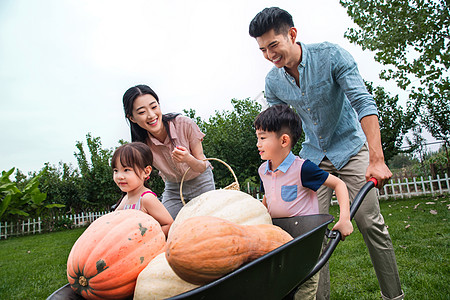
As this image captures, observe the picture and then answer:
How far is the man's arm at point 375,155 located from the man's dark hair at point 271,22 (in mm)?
780

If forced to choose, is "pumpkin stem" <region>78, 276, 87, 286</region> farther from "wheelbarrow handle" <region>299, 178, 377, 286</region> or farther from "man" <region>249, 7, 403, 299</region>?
"man" <region>249, 7, 403, 299</region>

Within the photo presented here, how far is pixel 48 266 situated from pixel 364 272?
500 centimetres

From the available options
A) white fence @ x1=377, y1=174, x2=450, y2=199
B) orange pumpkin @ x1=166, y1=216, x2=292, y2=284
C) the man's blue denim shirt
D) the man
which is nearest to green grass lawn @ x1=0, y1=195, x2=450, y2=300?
the man

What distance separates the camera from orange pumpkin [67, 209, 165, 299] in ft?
3.34

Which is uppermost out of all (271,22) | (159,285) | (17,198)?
(271,22)

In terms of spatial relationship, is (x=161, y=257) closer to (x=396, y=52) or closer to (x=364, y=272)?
(x=364, y=272)

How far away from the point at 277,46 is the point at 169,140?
43.3 inches

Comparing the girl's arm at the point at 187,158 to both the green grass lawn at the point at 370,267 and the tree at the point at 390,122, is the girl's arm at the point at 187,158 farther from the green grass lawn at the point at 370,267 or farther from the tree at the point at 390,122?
the tree at the point at 390,122

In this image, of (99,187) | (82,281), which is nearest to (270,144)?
(82,281)

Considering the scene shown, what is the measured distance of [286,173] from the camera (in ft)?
5.92

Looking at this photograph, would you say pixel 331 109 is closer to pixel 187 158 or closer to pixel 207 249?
pixel 187 158

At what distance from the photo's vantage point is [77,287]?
1041 millimetres

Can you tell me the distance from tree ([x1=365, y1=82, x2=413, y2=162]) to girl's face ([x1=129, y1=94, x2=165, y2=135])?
10183 millimetres

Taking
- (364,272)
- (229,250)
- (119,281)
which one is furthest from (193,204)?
(364,272)
